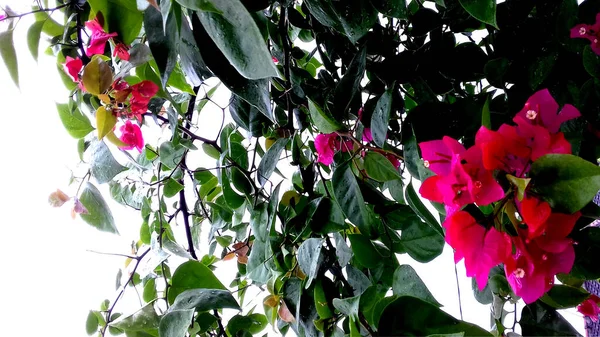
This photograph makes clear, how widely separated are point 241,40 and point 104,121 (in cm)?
22

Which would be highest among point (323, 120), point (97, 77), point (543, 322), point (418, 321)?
point (97, 77)

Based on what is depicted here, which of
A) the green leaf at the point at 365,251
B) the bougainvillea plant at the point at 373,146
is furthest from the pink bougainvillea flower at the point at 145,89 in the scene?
the green leaf at the point at 365,251

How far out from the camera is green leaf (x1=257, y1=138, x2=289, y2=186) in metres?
0.46

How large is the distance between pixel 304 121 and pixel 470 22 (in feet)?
0.64

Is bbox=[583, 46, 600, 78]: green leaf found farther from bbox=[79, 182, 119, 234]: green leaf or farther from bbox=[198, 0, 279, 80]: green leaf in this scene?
bbox=[79, 182, 119, 234]: green leaf

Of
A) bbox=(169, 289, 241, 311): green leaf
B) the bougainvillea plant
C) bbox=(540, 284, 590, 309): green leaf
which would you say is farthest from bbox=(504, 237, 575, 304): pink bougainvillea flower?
bbox=(169, 289, 241, 311): green leaf

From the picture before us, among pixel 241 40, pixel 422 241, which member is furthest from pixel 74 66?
pixel 422 241

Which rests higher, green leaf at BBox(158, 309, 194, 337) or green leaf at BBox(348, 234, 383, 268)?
green leaf at BBox(158, 309, 194, 337)

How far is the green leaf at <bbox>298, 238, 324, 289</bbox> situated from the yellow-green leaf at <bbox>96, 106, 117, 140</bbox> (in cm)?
20

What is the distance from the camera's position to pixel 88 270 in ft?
3.23

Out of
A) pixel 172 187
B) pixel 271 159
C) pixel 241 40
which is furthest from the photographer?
pixel 172 187

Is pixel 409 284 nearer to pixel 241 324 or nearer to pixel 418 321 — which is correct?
pixel 418 321

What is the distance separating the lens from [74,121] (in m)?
0.48

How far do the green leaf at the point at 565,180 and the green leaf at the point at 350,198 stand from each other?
0.50 feet
